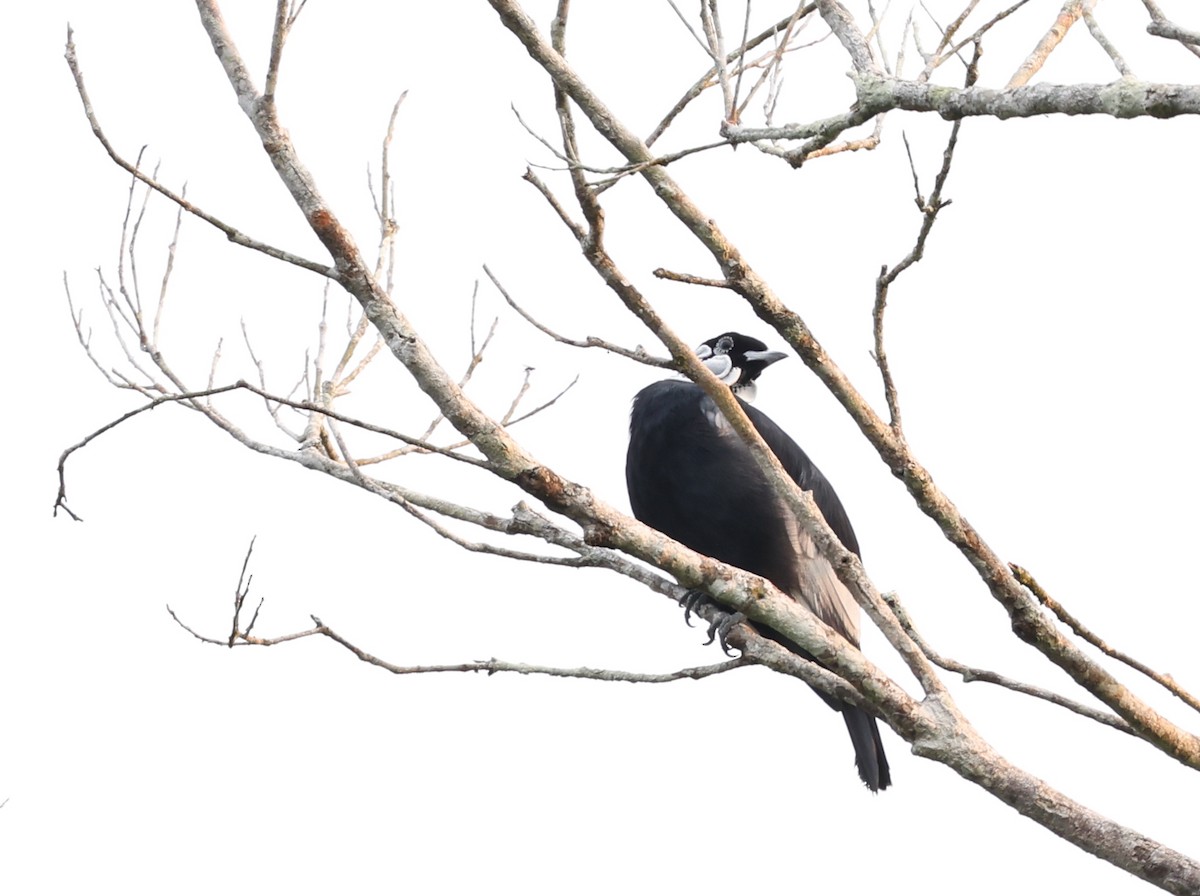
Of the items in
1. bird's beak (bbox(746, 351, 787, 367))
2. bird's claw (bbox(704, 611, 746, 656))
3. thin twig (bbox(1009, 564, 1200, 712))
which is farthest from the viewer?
bird's beak (bbox(746, 351, 787, 367))

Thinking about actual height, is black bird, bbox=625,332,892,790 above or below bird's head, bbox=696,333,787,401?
below

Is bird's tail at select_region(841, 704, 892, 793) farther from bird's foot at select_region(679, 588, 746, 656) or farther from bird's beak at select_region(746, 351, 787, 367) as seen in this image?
bird's beak at select_region(746, 351, 787, 367)

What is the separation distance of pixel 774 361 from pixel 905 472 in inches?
133

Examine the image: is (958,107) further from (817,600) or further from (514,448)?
(817,600)

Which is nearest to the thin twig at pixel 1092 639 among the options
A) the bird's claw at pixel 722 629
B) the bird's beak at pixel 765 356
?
the bird's claw at pixel 722 629

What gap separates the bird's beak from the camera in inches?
243

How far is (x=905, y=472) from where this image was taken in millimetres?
2861

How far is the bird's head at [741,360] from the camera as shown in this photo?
6203 mm

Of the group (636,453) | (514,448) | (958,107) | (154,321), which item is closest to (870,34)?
(958,107)

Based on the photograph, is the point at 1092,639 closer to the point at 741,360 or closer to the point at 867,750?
the point at 867,750

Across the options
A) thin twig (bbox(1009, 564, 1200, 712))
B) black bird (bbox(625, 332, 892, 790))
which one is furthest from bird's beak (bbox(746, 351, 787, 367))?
thin twig (bbox(1009, 564, 1200, 712))

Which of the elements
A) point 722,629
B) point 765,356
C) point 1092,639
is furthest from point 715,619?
point 1092,639

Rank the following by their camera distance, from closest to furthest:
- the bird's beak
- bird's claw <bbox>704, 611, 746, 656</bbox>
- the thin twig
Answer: the thin twig → bird's claw <bbox>704, 611, 746, 656</bbox> → the bird's beak

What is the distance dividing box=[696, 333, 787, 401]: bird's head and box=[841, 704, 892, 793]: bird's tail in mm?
1670
